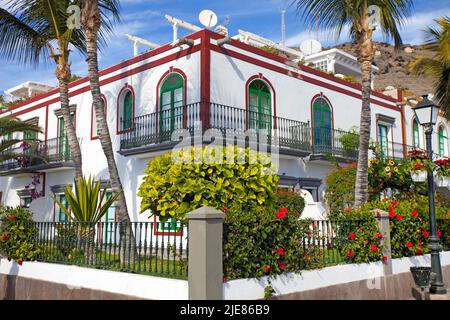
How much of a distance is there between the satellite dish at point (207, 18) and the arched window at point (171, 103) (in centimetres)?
212

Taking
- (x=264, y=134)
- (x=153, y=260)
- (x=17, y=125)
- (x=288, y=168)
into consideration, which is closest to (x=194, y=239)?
(x=153, y=260)

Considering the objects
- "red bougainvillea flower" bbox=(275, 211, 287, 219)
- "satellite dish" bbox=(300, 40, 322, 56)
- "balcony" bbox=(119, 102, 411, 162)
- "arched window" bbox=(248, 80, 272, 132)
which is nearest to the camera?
"red bougainvillea flower" bbox=(275, 211, 287, 219)

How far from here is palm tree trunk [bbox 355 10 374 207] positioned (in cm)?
1202

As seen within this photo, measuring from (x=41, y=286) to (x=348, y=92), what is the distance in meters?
15.4

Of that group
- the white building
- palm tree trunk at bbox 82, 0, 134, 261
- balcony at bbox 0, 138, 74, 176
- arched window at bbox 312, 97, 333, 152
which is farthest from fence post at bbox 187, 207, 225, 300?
balcony at bbox 0, 138, 74, 176

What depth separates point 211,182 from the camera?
28.3ft

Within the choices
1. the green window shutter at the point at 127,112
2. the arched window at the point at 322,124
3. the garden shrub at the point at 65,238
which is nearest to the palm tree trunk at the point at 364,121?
the arched window at the point at 322,124

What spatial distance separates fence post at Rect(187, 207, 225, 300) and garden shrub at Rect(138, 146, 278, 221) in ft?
4.97

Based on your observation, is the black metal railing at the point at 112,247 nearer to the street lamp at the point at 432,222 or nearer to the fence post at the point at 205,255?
the fence post at the point at 205,255

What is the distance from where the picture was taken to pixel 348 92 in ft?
69.0

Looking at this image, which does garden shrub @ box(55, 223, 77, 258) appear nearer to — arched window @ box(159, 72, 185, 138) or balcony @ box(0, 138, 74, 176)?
arched window @ box(159, 72, 185, 138)

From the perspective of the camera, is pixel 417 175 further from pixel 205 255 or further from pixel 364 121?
pixel 205 255

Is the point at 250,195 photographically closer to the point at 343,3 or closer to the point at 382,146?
the point at 343,3

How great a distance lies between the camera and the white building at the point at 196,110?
49.1 ft
